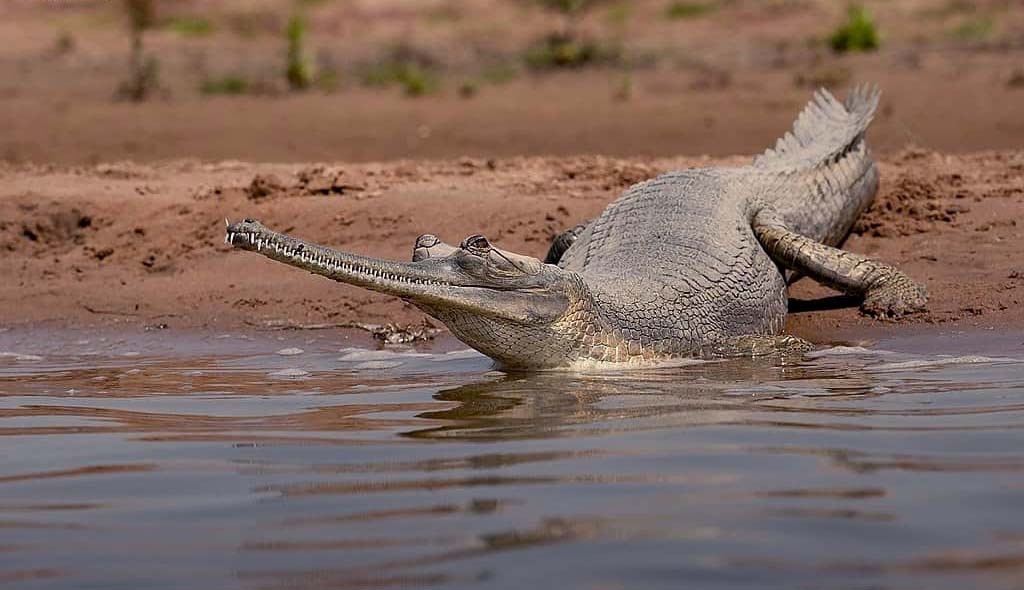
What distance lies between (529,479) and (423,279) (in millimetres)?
1575

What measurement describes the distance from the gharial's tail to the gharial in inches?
0.6

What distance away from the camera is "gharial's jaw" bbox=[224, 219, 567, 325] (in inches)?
178

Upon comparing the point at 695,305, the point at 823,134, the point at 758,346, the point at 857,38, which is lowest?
the point at 758,346

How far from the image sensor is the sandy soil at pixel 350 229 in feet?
24.0

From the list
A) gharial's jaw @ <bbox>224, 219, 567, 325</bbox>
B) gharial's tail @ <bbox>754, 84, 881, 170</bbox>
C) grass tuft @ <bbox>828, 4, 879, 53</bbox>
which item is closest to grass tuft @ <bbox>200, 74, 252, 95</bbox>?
grass tuft @ <bbox>828, 4, 879, 53</bbox>

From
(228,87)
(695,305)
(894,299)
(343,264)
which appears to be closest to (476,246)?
(343,264)

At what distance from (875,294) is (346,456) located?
11.7 feet

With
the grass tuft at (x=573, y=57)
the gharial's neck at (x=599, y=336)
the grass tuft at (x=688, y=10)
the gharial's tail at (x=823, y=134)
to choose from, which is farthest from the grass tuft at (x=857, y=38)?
the gharial's neck at (x=599, y=336)

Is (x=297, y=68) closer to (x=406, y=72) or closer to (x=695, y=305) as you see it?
(x=406, y=72)

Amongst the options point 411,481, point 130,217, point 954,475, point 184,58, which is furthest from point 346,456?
point 184,58

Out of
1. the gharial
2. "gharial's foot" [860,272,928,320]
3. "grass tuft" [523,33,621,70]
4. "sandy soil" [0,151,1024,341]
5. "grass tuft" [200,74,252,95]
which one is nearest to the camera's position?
the gharial

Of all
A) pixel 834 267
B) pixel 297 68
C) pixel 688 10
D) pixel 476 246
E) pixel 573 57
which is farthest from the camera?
pixel 688 10

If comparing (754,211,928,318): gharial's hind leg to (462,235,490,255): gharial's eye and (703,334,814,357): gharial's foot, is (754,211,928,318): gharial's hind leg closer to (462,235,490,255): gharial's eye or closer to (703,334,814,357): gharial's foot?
(703,334,814,357): gharial's foot

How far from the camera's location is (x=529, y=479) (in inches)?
139
